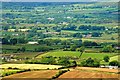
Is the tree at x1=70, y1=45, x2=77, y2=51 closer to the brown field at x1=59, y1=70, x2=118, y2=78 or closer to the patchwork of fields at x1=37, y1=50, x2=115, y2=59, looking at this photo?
the patchwork of fields at x1=37, y1=50, x2=115, y2=59

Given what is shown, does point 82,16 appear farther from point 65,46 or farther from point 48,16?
point 65,46

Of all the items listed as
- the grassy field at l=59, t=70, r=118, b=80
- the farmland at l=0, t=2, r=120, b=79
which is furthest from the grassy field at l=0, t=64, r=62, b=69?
the grassy field at l=59, t=70, r=118, b=80

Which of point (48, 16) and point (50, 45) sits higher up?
point (48, 16)

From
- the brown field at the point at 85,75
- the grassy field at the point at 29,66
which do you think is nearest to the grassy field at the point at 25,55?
the grassy field at the point at 29,66

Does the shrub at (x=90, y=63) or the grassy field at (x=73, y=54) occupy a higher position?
the grassy field at (x=73, y=54)

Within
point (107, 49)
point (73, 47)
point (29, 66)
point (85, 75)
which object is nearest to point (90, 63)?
point (29, 66)

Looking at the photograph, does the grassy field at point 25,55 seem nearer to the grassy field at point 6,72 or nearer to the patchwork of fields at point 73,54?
the patchwork of fields at point 73,54

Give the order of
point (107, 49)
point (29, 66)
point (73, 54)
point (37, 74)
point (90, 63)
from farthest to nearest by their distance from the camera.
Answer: point (107, 49)
point (73, 54)
point (90, 63)
point (29, 66)
point (37, 74)

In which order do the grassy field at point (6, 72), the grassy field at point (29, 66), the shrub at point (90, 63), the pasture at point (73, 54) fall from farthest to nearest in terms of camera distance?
the pasture at point (73, 54)
the shrub at point (90, 63)
the grassy field at point (29, 66)
the grassy field at point (6, 72)

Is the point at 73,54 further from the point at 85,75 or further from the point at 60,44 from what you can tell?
the point at 85,75

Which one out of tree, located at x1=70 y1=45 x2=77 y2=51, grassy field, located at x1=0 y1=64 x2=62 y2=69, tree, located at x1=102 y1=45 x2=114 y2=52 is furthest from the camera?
tree, located at x1=70 y1=45 x2=77 y2=51

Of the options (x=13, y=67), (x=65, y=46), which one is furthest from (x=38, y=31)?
(x=13, y=67)
